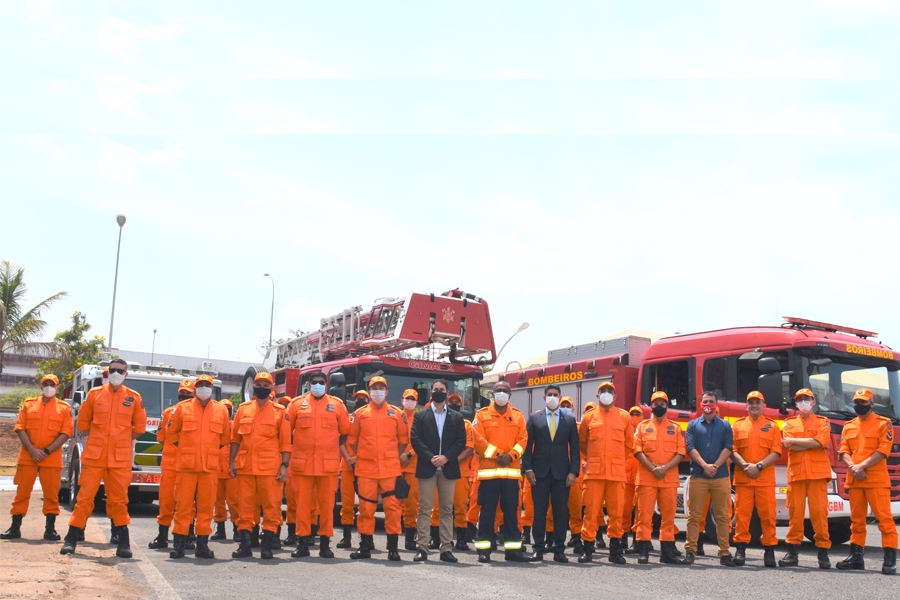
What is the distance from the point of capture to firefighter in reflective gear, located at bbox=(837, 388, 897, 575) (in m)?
9.56

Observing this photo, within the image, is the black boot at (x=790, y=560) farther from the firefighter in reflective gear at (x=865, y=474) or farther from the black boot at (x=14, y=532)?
→ the black boot at (x=14, y=532)

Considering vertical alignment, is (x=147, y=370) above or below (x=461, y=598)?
above

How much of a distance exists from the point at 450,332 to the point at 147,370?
18.7 ft

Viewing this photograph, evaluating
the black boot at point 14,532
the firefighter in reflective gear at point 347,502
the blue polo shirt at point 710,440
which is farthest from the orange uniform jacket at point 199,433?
the blue polo shirt at point 710,440

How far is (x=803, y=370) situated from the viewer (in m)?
11.3

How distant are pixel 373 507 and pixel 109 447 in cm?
299

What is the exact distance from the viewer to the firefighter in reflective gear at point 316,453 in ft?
32.3

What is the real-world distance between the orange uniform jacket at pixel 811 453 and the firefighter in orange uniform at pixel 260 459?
5.72m

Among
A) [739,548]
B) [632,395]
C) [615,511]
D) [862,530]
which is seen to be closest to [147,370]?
[632,395]

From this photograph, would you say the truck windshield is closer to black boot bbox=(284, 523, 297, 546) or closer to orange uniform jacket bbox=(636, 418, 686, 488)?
orange uniform jacket bbox=(636, 418, 686, 488)

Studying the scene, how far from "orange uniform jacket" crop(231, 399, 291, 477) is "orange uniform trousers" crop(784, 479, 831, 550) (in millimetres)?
5708

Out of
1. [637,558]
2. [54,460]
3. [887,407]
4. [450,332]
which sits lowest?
[637,558]

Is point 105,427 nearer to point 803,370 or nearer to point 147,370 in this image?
point 147,370

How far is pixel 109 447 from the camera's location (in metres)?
9.88
